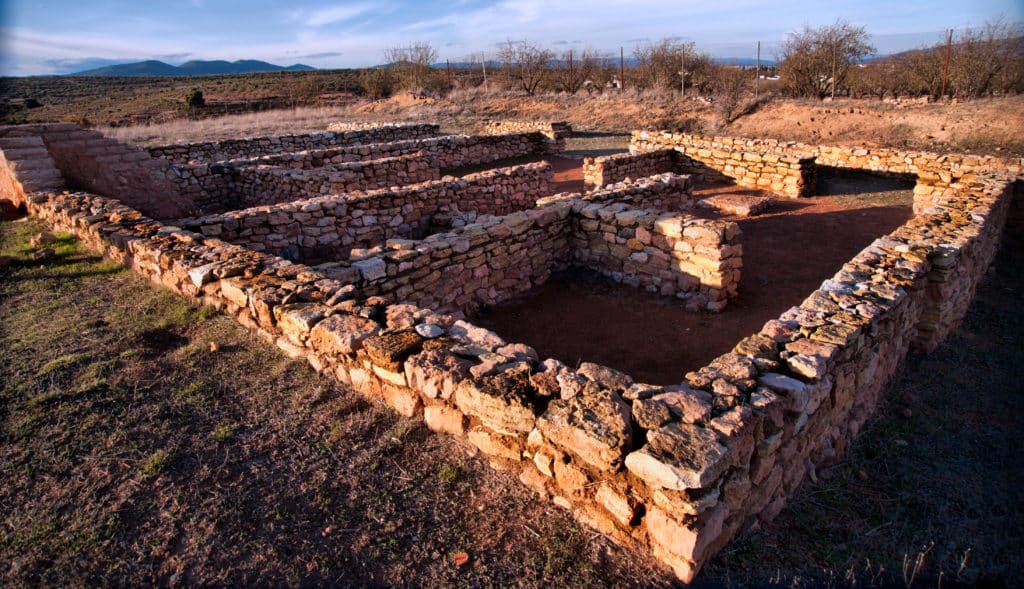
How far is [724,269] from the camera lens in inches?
268

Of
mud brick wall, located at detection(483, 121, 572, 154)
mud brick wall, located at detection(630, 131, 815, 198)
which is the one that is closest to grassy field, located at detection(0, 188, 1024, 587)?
mud brick wall, located at detection(630, 131, 815, 198)

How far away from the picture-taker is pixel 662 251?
723 centimetres

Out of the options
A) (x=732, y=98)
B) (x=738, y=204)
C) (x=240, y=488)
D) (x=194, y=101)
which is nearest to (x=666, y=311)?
(x=240, y=488)

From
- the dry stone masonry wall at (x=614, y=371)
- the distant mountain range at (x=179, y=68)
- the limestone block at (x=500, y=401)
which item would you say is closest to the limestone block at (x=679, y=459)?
the dry stone masonry wall at (x=614, y=371)

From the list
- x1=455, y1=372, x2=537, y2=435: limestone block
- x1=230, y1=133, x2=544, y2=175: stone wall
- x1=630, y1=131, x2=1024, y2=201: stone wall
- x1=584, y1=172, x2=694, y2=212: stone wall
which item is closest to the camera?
x1=455, y1=372, x2=537, y2=435: limestone block

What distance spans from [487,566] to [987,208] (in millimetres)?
8620

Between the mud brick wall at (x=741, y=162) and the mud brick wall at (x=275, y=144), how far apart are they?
8.56m

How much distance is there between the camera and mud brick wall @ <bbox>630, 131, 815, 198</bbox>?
40.7ft

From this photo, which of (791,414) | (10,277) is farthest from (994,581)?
(10,277)

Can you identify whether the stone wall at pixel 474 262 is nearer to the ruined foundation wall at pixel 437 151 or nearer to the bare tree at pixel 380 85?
the ruined foundation wall at pixel 437 151

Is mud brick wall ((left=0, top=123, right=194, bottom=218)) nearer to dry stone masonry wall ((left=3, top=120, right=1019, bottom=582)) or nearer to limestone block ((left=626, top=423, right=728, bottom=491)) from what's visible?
dry stone masonry wall ((left=3, top=120, right=1019, bottom=582))

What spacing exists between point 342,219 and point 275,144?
10547mm

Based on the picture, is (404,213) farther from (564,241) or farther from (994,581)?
(994,581)

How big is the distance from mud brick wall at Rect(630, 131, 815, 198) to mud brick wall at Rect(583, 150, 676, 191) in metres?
0.25
